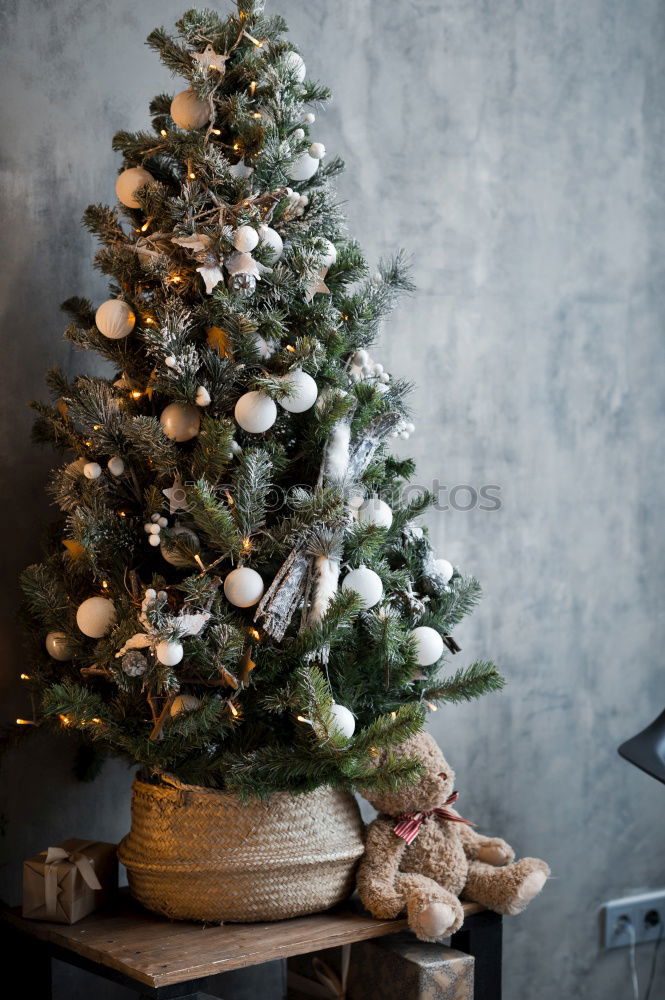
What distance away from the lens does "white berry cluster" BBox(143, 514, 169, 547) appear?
1238 mm

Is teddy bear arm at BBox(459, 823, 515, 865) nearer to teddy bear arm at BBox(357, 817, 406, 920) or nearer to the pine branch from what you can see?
teddy bear arm at BBox(357, 817, 406, 920)

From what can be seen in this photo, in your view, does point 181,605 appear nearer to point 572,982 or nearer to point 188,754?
point 188,754

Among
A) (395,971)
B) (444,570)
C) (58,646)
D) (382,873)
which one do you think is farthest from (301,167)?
(395,971)

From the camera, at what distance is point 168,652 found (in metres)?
1.17

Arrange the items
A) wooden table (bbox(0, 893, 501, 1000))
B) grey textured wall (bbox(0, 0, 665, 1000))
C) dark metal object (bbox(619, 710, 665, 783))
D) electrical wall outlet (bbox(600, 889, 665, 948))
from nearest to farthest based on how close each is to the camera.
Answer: wooden table (bbox(0, 893, 501, 1000)) → dark metal object (bbox(619, 710, 665, 783)) → grey textured wall (bbox(0, 0, 665, 1000)) → electrical wall outlet (bbox(600, 889, 665, 948))

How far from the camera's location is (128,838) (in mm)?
1376

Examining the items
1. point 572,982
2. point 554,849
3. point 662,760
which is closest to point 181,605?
point 662,760

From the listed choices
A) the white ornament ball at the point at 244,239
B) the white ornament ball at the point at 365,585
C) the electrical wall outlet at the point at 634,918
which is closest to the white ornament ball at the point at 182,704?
the white ornament ball at the point at 365,585

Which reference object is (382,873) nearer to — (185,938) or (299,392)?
(185,938)

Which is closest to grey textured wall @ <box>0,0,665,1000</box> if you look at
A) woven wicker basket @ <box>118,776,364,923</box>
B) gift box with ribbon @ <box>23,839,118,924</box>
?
gift box with ribbon @ <box>23,839,118,924</box>

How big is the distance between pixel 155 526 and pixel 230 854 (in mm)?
433

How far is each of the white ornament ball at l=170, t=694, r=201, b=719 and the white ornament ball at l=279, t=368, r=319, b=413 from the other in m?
0.39

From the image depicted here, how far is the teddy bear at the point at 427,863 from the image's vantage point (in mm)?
1343

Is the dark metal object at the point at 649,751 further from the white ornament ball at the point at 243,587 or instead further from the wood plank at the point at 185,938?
the white ornament ball at the point at 243,587
